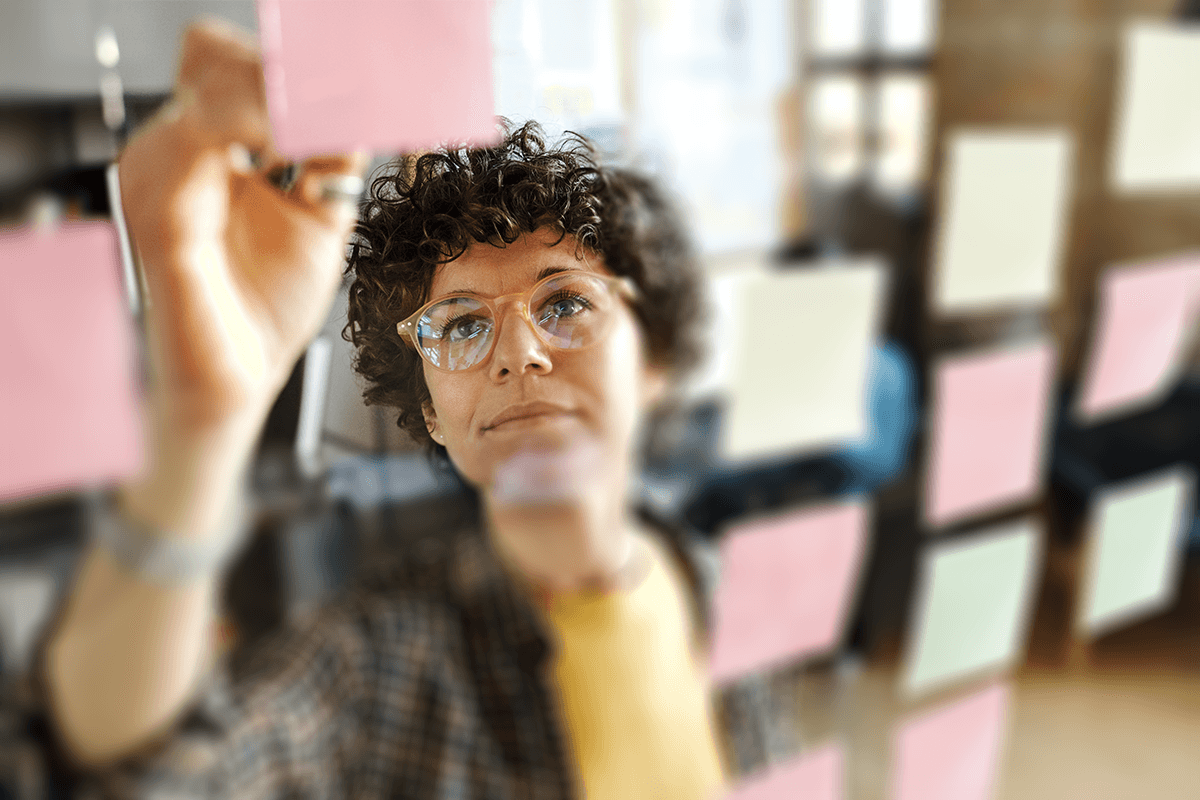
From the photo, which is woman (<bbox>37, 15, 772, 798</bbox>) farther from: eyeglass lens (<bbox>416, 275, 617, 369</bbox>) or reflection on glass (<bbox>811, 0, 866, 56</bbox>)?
reflection on glass (<bbox>811, 0, 866, 56</bbox>)

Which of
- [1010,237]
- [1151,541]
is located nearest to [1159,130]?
[1010,237]

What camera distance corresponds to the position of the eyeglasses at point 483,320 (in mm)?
112

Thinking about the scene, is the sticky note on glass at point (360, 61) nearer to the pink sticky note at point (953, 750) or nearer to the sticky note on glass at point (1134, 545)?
the pink sticky note at point (953, 750)

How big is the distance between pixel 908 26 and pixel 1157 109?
218mm

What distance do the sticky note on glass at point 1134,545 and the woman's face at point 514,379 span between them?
25.6 inches

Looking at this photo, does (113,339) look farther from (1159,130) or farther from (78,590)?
(1159,130)

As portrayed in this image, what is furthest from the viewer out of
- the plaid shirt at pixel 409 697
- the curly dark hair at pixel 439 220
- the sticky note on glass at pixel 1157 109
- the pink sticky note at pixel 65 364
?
the sticky note on glass at pixel 1157 109

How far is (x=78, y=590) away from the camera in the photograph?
276 millimetres

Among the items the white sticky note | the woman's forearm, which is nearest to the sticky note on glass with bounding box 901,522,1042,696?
the white sticky note

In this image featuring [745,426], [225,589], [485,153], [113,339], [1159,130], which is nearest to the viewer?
[485,153]

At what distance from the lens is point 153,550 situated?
0.24m

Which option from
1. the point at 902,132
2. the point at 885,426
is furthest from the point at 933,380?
the point at 902,132

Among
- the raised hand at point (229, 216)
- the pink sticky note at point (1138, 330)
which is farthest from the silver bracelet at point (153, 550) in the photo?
the pink sticky note at point (1138, 330)

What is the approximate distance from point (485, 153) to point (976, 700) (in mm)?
573
